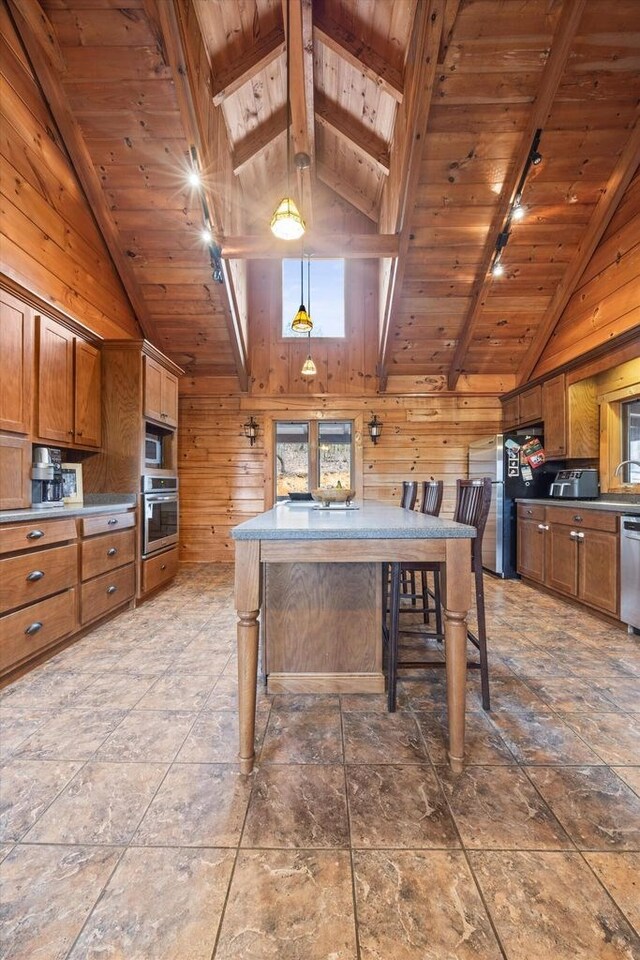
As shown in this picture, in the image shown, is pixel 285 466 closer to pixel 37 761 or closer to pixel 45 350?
pixel 45 350

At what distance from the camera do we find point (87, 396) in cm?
335

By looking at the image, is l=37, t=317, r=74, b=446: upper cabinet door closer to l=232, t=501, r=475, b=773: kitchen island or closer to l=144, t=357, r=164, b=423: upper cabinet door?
l=144, t=357, r=164, b=423: upper cabinet door

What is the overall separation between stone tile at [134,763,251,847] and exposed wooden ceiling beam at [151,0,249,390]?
4.23m

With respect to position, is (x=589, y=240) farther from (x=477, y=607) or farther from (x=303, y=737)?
(x=303, y=737)

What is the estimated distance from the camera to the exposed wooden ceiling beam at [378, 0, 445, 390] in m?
2.76

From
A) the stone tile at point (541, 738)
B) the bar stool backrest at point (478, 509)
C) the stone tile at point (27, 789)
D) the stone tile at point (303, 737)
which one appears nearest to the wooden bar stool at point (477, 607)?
the bar stool backrest at point (478, 509)

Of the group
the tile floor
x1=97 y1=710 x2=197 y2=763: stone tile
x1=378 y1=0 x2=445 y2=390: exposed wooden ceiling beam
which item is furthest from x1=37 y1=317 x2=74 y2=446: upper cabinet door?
x1=378 y1=0 x2=445 y2=390: exposed wooden ceiling beam

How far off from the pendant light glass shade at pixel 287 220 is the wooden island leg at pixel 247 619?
6.86 ft

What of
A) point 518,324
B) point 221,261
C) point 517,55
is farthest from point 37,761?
point 518,324

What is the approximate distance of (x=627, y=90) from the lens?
10.2ft

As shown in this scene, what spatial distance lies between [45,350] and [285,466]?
11.0 ft

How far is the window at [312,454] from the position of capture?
5688 mm

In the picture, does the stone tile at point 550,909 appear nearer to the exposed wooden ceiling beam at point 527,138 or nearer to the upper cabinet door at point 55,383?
the upper cabinet door at point 55,383

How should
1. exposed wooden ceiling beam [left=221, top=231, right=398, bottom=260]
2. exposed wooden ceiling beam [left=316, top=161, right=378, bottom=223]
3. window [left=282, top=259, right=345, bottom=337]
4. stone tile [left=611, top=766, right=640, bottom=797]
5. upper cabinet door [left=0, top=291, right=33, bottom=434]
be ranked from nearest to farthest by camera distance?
stone tile [left=611, top=766, right=640, bottom=797]
upper cabinet door [left=0, top=291, right=33, bottom=434]
exposed wooden ceiling beam [left=221, top=231, right=398, bottom=260]
exposed wooden ceiling beam [left=316, top=161, right=378, bottom=223]
window [left=282, top=259, right=345, bottom=337]
